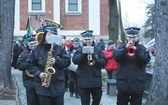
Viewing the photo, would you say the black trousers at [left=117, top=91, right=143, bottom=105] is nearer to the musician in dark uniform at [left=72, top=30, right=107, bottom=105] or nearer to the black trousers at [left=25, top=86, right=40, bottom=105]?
the musician in dark uniform at [left=72, top=30, right=107, bottom=105]

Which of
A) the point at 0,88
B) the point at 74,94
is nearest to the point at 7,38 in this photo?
the point at 0,88

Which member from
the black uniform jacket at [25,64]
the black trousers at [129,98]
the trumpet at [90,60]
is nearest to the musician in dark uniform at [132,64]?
the black trousers at [129,98]

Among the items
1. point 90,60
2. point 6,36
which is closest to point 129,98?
point 90,60

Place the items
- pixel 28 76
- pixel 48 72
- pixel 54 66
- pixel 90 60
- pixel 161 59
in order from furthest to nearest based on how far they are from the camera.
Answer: pixel 161 59, pixel 28 76, pixel 90 60, pixel 54 66, pixel 48 72

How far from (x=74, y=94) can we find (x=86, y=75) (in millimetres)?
5216

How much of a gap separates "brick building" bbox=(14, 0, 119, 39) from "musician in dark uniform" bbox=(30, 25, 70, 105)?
28.2 meters

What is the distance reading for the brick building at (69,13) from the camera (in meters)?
35.3

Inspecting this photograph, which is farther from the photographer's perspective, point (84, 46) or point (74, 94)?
point (74, 94)

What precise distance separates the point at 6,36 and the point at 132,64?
319 inches

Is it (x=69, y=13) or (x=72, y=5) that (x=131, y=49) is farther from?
(x=72, y=5)

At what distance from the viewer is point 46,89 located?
23.0ft

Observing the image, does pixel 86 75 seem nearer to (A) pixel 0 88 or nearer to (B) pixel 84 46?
(B) pixel 84 46

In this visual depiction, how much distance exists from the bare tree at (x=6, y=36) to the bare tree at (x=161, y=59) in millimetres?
6646

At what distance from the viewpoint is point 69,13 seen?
116ft
